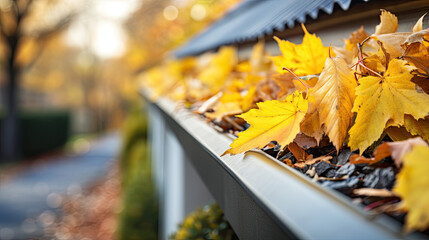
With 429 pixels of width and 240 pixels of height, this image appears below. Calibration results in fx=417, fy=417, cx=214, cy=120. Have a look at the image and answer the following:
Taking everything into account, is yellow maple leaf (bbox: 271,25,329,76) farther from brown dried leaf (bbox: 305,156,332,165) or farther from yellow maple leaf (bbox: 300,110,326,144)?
brown dried leaf (bbox: 305,156,332,165)

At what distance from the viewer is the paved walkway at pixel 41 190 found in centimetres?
883

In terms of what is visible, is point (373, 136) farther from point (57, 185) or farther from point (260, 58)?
point (57, 185)

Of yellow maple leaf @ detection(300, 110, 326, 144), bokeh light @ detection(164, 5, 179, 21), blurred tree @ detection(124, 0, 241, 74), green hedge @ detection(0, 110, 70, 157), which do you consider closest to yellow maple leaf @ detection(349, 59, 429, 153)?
yellow maple leaf @ detection(300, 110, 326, 144)

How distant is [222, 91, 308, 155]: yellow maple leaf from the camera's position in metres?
0.98

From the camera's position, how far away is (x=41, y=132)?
19312mm

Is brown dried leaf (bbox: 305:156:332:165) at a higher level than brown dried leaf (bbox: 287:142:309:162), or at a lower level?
lower

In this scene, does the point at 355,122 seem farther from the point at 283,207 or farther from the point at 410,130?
the point at 283,207

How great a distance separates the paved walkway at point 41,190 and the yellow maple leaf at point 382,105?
8645 mm

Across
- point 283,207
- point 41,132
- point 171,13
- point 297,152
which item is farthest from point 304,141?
point 171,13

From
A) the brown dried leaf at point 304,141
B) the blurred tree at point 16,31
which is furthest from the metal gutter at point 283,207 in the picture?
the blurred tree at point 16,31

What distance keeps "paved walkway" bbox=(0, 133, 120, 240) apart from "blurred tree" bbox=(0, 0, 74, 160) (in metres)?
2.21

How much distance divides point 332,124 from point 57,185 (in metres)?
12.9

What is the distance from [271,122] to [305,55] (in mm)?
407

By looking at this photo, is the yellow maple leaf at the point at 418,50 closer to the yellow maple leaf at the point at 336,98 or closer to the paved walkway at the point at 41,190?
the yellow maple leaf at the point at 336,98
